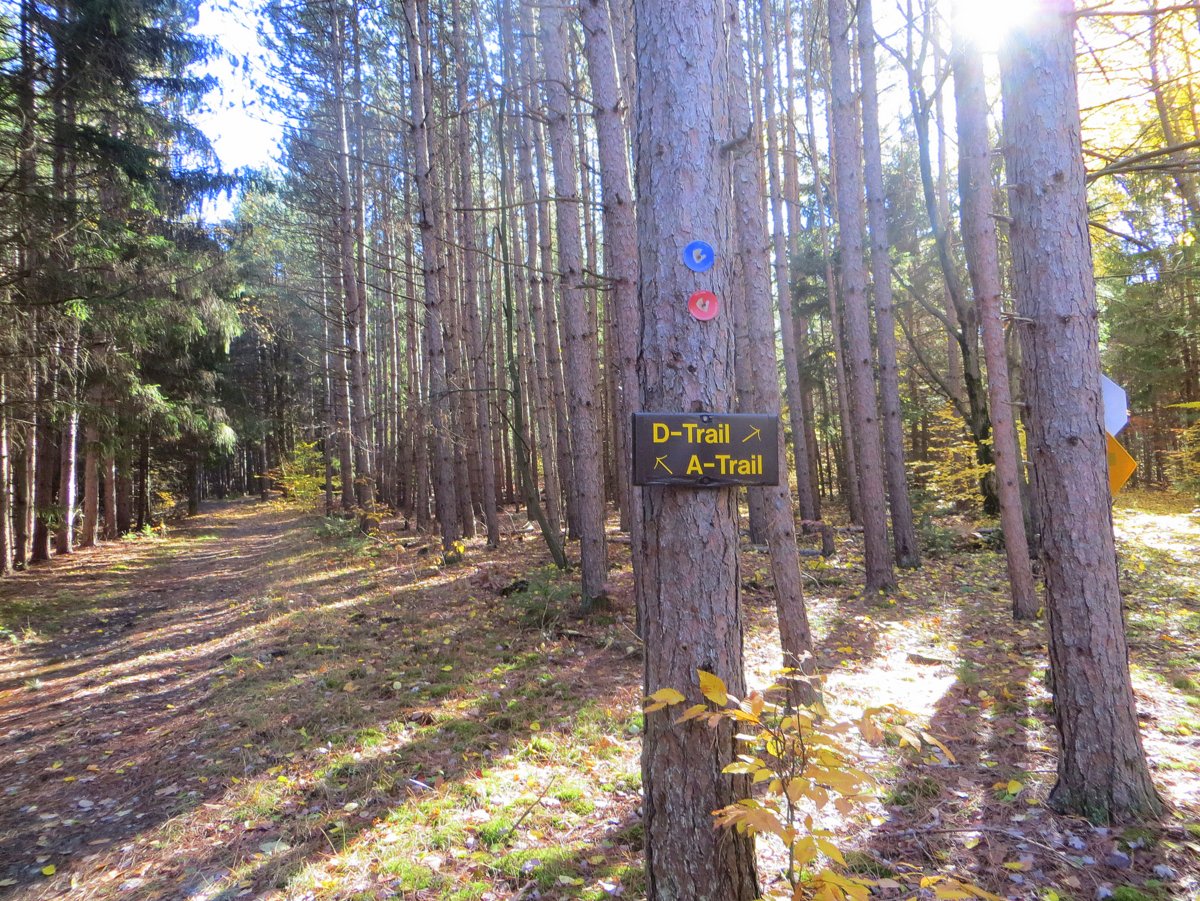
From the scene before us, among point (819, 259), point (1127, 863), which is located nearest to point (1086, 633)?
point (1127, 863)

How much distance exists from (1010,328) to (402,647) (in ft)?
38.9

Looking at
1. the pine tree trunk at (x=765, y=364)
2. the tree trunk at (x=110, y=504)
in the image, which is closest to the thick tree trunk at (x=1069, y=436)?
the pine tree trunk at (x=765, y=364)

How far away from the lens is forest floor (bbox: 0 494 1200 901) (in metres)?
3.13

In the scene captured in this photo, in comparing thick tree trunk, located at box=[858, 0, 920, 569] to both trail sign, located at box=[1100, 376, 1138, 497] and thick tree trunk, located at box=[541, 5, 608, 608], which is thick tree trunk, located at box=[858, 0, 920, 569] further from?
trail sign, located at box=[1100, 376, 1138, 497]

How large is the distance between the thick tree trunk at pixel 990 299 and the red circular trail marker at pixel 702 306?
18.9 ft

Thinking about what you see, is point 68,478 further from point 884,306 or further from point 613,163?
point 884,306

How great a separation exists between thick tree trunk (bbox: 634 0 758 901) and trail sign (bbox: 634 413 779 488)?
88 mm

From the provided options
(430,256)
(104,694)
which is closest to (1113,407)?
(104,694)

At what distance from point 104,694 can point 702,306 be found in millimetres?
7309

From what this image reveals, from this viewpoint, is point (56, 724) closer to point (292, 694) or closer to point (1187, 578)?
point (292, 694)

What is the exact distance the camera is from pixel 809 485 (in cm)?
1477

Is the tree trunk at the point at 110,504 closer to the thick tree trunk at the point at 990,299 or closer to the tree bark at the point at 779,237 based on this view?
the tree bark at the point at 779,237

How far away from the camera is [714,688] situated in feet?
6.73

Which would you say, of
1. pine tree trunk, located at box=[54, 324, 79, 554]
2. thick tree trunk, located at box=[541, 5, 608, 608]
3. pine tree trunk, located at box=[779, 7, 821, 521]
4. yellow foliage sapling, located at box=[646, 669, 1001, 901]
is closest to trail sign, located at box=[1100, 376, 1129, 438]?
yellow foliage sapling, located at box=[646, 669, 1001, 901]
